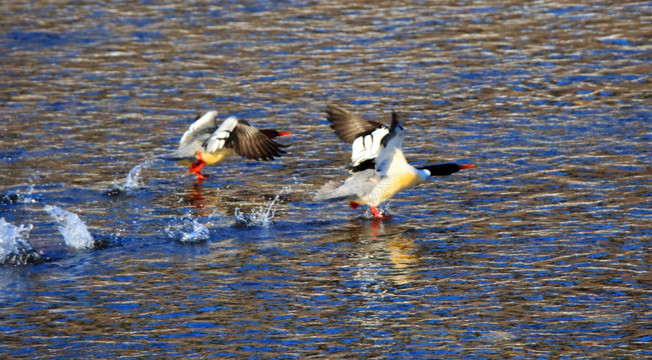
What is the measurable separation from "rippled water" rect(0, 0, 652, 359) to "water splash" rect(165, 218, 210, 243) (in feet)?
0.06

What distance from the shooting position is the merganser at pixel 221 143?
10.7m

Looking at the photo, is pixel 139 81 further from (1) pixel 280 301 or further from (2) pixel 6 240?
(1) pixel 280 301

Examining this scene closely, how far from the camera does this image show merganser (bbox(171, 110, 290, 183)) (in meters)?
10.7

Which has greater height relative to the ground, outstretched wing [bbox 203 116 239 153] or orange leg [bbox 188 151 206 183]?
outstretched wing [bbox 203 116 239 153]

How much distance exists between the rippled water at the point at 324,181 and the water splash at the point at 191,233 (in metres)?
0.02

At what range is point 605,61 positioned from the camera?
15055 mm

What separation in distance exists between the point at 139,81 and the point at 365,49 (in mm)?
3729

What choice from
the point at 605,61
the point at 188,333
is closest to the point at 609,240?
the point at 188,333

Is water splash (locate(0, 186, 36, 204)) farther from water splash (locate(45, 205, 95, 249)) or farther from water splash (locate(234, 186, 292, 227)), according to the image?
water splash (locate(234, 186, 292, 227))

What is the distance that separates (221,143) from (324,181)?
1.19 m

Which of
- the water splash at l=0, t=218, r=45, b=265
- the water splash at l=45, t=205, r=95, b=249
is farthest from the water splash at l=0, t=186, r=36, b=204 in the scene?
the water splash at l=0, t=218, r=45, b=265

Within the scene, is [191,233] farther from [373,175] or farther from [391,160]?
[391,160]

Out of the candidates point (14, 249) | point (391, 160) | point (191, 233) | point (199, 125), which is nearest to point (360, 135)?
point (391, 160)

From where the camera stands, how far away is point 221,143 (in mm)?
11055
